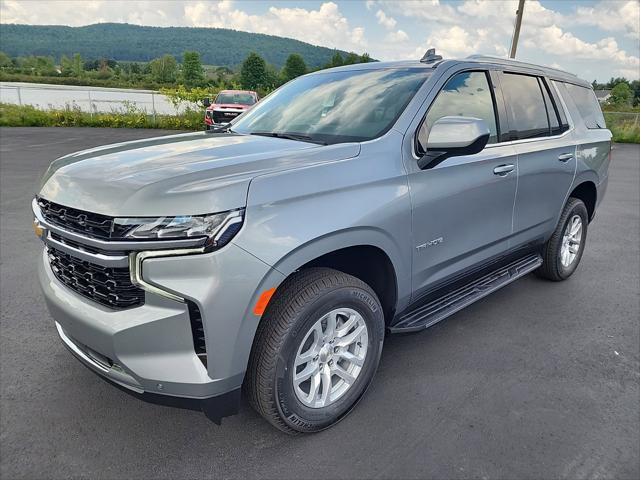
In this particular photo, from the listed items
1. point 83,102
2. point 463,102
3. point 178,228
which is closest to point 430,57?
point 463,102

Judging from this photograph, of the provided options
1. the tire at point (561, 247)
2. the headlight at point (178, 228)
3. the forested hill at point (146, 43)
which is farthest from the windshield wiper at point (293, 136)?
the forested hill at point (146, 43)

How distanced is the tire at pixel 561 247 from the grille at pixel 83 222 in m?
3.75

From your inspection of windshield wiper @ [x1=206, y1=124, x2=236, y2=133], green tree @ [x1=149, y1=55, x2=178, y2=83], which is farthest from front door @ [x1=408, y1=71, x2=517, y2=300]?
green tree @ [x1=149, y1=55, x2=178, y2=83]

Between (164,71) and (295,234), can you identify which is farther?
(164,71)

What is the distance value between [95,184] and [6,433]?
1405 millimetres

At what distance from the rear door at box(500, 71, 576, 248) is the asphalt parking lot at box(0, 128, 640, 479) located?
2.56ft

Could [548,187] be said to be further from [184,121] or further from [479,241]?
[184,121]

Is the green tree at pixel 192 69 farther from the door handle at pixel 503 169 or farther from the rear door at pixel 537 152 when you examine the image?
the door handle at pixel 503 169

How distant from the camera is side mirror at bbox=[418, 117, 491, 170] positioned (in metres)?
2.50

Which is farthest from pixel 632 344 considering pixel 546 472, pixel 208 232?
pixel 208 232

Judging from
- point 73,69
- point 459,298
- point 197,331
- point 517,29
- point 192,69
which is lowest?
point 459,298

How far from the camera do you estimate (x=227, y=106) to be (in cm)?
1791

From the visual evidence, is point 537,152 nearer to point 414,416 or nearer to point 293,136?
point 293,136

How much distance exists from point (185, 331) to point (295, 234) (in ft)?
1.97
